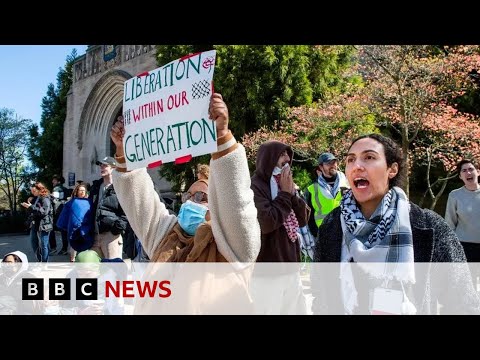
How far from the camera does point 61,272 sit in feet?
27.3

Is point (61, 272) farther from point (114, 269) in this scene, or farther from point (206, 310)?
point (206, 310)

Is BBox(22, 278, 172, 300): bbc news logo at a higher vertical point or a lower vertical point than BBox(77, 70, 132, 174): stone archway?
lower

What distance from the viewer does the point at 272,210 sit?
10.5 feet

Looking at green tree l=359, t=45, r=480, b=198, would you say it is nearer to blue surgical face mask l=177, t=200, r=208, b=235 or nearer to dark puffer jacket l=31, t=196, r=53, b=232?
dark puffer jacket l=31, t=196, r=53, b=232

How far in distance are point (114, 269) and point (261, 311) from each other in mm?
1973

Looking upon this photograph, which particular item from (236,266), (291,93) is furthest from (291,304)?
(291,93)

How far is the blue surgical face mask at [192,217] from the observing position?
2.43 metres

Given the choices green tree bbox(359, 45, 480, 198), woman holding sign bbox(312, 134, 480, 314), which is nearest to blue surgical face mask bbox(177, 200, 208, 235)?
woman holding sign bbox(312, 134, 480, 314)

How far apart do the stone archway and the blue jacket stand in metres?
15.2

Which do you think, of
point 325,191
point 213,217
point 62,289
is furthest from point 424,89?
point 213,217

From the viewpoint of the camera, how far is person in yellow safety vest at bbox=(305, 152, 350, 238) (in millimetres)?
5355

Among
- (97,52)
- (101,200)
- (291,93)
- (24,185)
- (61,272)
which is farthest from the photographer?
(24,185)

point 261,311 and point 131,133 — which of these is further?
point 261,311

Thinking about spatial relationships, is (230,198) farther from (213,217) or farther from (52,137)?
(52,137)
